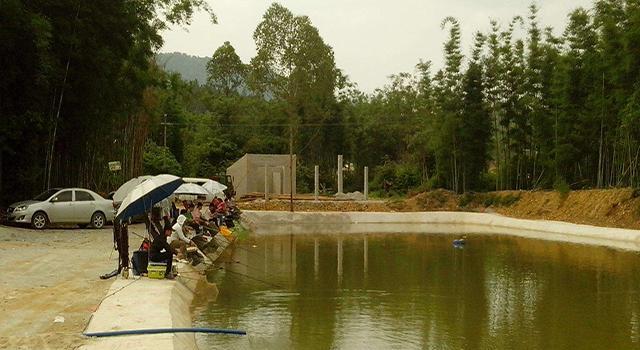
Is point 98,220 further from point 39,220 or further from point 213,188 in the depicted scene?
point 213,188

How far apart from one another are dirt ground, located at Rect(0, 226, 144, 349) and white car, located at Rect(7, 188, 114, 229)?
2.27ft

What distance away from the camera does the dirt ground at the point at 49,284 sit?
7395 mm

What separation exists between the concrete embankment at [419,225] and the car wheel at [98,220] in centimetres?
728

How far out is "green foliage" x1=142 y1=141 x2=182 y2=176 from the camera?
40.0 meters

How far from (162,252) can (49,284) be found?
1.76 metres

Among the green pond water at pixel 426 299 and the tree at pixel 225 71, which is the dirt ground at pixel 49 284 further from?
the tree at pixel 225 71

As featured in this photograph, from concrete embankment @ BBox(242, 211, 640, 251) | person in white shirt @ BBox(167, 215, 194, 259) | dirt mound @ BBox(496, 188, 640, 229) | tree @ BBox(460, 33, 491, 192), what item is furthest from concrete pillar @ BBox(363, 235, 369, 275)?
tree @ BBox(460, 33, 491, 192)

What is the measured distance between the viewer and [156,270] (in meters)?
11.0

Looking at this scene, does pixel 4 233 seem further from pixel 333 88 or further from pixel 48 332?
pixel 333 88

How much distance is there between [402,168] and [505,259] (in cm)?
2876

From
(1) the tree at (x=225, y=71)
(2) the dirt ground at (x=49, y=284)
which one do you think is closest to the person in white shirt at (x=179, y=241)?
(2) the dirt ground at (x=49, y=284)

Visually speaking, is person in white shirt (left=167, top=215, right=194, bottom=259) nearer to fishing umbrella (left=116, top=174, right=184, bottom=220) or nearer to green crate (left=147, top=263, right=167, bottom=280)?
fishing umbrella (left=116, top=174, right=184, bottom=220)

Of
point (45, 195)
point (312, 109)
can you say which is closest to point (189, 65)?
point (312, 109)

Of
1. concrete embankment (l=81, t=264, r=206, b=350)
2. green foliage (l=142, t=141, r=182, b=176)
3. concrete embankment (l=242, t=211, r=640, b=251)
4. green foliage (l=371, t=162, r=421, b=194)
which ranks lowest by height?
concrete embankment (l=81, t=264, r=206, b=350)
